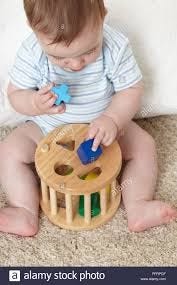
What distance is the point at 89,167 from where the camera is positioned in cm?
102

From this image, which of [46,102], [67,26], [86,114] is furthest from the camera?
[86,114]

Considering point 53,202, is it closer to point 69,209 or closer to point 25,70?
point 69,209

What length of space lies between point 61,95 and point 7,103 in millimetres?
240

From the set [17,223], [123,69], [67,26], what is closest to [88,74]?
[123,69]

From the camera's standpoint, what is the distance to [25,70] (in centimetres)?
107

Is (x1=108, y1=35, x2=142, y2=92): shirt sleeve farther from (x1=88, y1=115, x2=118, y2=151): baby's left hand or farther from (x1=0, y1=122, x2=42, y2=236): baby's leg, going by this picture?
(x1=0, y1=122, x2=42, y2=236): baby's leg

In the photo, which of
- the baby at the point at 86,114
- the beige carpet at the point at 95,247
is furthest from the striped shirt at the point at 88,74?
the beige carpet at the point at 95,247

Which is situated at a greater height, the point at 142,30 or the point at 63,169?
the point at 142,30

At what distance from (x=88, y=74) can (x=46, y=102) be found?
0.11 meters

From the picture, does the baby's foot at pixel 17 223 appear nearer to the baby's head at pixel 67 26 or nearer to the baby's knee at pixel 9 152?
the baby's knee at pixel 9 152

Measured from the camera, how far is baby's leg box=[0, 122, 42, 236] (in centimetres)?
104

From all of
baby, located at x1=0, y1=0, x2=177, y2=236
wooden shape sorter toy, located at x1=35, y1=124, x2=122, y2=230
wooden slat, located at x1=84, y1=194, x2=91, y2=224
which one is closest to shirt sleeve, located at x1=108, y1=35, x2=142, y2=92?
baby, located at x1=0, y1=0, x2=177, y2=236

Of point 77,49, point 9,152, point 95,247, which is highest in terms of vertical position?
point 77,49

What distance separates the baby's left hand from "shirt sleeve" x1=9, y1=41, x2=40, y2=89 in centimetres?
14
